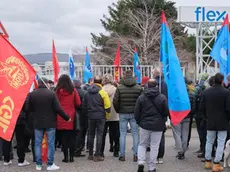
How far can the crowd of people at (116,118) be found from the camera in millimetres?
6461

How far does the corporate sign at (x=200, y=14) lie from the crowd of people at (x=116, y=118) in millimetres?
7843

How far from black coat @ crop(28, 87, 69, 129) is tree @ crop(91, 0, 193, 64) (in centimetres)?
2520

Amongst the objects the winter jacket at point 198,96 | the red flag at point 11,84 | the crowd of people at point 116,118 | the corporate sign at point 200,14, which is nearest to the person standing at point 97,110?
the crowd of people at point 116,118

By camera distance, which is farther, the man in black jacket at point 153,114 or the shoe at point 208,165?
the shoe at point 208,165

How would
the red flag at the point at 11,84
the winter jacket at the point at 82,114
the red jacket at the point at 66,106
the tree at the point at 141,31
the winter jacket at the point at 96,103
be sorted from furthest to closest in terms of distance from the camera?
the tree at the point at 141,31 → the winter jacket at the point at 82,114 → the winter jacket at the point at 96,103 → the red jacket at the point at 66,106 → the red flag at the point at 11,84

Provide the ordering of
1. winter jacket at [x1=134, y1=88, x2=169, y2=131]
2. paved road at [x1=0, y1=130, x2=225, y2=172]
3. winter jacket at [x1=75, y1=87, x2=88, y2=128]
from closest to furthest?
1. winter jacket at [x1=134, y1=88, x2=169, y2=131]
2. paved road at [x1=0, y1=130, x2=225, y2=172]
3. winter jacket at [x1=75, y1=87, x2=88, y2=128]

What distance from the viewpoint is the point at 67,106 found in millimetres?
7215

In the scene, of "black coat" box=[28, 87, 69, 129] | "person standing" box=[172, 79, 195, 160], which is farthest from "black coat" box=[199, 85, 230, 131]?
"black coat" box=[28, 87, 69, 129]

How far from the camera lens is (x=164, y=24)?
6.94m

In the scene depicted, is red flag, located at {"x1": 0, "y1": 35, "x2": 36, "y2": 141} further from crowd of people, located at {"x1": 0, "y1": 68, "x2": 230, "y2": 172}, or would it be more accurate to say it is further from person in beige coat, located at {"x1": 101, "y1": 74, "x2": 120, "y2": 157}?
person in beige coat, located at {"x1": 101, "y1": 74, "x2": 120, "y2": 157}

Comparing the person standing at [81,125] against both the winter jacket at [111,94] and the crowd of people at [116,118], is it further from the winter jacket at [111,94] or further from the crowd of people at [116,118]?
the winter jacket at [111,94]

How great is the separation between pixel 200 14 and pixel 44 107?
10.5 m

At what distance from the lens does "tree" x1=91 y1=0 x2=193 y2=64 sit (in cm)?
3206

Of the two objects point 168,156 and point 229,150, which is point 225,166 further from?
point 168,156
